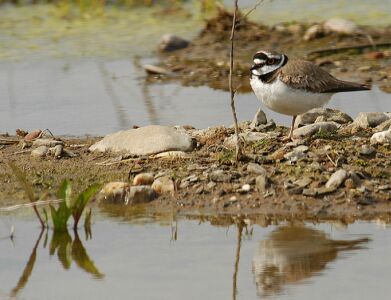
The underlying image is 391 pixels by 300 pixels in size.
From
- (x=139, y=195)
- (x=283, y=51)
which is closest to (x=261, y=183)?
(x=139, y=195)

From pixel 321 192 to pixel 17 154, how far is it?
2762 millimetres

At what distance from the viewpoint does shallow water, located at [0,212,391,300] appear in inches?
236

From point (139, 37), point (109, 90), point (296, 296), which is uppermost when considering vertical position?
point (139, 37)

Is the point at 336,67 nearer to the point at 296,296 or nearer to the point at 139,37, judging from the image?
the point at 139,37

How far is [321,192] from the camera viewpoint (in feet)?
25.7

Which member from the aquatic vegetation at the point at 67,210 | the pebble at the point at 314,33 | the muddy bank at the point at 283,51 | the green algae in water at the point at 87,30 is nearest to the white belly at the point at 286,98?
the aquatic vegetation at the point at 67,210

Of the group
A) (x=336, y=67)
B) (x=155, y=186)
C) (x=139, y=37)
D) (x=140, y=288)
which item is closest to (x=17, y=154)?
(x=155, y=186)

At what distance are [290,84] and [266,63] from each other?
343 millimetres

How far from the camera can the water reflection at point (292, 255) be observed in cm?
618

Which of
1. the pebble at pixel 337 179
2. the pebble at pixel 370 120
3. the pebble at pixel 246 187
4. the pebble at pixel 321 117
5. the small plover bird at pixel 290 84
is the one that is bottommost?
the pebble at pixel 246 187

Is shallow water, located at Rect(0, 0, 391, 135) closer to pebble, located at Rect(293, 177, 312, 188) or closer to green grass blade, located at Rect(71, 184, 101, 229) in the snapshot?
pebble, located at Rect(293, 177, 312, 188)

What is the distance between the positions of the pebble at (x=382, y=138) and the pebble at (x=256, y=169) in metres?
1.01

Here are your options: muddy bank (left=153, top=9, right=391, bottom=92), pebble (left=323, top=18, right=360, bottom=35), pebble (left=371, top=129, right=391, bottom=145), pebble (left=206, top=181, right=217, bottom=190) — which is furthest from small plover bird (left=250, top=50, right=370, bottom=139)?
pebble (left=323, top=18, right=360, bottom=35)

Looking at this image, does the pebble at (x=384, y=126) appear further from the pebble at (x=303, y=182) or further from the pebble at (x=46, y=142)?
the pebble at (x=46, y=142)
